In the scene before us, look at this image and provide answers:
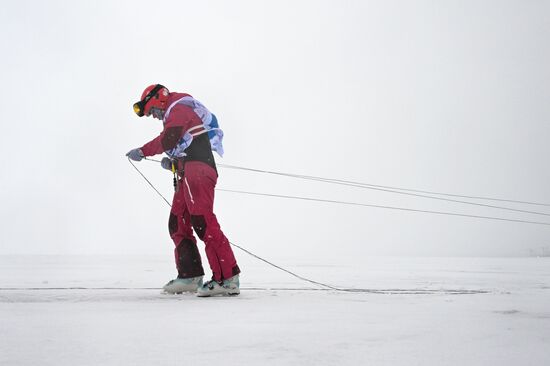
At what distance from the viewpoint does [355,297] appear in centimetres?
365

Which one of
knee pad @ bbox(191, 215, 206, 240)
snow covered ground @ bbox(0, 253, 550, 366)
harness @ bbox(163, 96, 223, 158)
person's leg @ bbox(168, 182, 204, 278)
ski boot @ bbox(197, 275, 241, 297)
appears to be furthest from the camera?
person's leg @ bbox(168, 182, 204, 278)

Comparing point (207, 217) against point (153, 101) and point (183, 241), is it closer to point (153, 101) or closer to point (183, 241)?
point (183, 241)

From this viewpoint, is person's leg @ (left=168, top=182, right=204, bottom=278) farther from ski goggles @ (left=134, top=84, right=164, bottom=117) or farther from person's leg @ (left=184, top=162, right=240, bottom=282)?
ski goggles @ (left=134, top=84, right=164, bottom=117)

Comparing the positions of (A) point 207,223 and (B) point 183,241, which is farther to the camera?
(B) point 183,241

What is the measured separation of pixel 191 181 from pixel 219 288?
84cm

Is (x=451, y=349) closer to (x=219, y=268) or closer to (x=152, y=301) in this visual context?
(x=152, y=301)

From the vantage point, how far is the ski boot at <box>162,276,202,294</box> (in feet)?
14.0

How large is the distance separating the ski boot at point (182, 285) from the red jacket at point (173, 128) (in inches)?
41.1

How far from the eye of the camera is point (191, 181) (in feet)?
13.7

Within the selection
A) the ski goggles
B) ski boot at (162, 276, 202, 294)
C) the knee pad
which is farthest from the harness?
ski boot at (162, 276, 202, 294)

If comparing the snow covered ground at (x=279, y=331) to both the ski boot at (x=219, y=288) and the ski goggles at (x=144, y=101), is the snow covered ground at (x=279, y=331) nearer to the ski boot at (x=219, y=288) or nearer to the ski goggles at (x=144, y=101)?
the ski boot at (x=219, y=288)

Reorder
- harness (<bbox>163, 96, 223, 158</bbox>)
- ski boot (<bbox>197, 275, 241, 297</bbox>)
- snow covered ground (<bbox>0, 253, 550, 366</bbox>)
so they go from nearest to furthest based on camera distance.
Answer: snow covered ground (<bbox>0, 253, 550, 366</bbox>) < ski boot (<bbox>197, 275, 241, 297</bbox>) < harness (<bbox>163, 96, 223, 158</bbox>)

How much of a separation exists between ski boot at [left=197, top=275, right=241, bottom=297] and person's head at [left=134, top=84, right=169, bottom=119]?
1.54 meters

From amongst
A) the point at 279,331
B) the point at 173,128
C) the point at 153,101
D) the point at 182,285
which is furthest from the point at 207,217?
the point at 279,331
